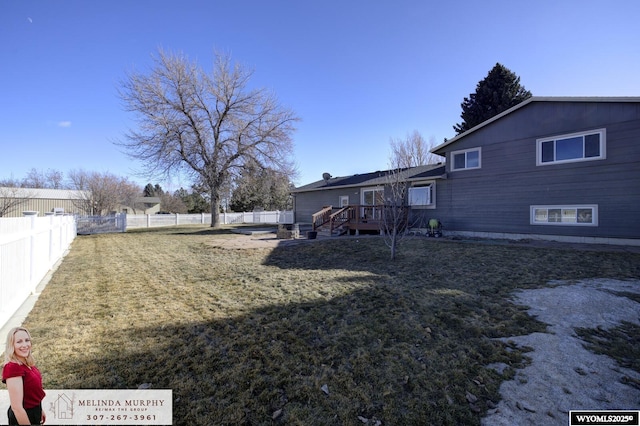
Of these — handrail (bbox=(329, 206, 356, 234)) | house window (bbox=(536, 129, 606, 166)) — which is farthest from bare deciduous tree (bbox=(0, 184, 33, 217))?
house window (bbox=(536, 129, 606, 166))

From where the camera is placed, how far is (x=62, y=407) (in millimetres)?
2201

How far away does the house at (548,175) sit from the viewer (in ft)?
31.0

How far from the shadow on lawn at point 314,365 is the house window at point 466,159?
10652 millimetres

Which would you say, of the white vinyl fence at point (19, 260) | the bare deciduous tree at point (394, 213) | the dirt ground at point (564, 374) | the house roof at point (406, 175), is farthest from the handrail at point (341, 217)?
the white vinyl fence at point (19, 260)

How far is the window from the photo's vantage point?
1445 centimetres

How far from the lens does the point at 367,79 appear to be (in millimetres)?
16547

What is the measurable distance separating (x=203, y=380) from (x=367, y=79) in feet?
56.2

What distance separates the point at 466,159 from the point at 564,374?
1224 cm

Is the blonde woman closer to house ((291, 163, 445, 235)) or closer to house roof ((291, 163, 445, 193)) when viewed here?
house ((291, 163, 445, 235))

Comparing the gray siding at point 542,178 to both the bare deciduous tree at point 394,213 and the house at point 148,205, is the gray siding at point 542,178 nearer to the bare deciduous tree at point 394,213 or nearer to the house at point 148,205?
the bare deciduous tree at point 394,213

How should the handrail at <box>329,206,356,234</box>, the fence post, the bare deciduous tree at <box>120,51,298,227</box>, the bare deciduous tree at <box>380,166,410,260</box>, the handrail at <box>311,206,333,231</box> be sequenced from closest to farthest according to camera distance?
the fence post
the bare deciduous tree at <box>380,166,410,260</box>
the handrail at <box>329,206,356,234</box>
the handrail at <box>311,206,333,231</box>
the bare deciduous tree at <box>120,51,298,227</box>

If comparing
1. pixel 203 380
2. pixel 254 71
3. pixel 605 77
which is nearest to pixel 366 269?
pixel 203 380

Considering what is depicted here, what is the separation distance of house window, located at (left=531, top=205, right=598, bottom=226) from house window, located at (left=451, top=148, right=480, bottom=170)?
9.90 feet

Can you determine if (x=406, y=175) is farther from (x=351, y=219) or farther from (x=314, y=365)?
(x=314, y=365)
